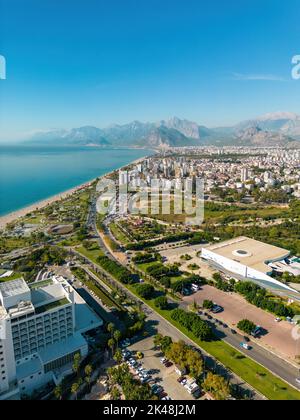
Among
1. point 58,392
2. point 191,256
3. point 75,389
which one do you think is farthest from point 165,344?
point 191,256

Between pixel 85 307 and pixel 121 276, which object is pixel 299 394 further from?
pixel 121 276

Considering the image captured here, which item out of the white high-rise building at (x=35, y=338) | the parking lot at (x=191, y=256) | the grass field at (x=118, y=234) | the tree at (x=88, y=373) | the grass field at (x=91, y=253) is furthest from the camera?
the grass field at (x=118, y=234)

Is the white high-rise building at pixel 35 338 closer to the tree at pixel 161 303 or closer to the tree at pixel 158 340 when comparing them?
the tree at pixel 158 340

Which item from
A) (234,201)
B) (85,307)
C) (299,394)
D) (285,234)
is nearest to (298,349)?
(299,394)

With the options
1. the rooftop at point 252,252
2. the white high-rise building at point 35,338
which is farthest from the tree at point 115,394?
the rooftop at point 252,252
